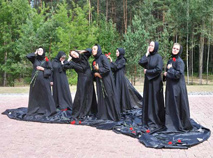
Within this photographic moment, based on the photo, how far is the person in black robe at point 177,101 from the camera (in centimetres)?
627

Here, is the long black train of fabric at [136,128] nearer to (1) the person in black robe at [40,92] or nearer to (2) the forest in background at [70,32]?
(1) the person in black robe at [40,92]

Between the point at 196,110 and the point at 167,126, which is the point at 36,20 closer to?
the point at 196,110

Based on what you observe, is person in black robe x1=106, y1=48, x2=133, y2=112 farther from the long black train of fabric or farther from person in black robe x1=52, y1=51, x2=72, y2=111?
person in black robe x1=52, y1=51, x2=72, y2=111

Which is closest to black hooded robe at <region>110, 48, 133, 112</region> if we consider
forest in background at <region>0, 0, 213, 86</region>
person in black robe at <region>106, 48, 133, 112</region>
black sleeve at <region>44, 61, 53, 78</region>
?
person in black robe at <region>106, 48, 133, 112</region>

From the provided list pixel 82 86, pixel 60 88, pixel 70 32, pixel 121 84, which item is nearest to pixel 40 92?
pixel 60 88

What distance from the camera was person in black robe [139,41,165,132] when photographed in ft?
21.7

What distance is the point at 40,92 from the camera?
27.1ft

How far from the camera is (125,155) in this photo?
4902 millimetres

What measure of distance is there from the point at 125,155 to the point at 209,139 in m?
2.26

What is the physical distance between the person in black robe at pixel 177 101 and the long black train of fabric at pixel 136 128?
0.80ft

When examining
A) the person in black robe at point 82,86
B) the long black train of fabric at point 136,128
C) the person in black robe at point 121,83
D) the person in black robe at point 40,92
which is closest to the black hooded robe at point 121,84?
the person in black robe at point 121,83

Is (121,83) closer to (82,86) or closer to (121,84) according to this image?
(121,84)

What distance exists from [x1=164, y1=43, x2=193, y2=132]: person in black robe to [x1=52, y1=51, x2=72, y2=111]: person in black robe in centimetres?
402

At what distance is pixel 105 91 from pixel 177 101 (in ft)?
6.99
